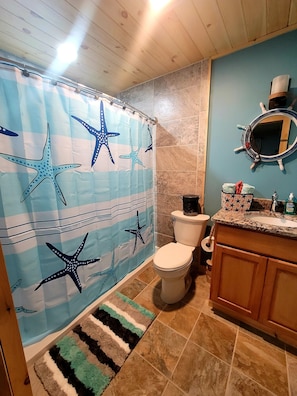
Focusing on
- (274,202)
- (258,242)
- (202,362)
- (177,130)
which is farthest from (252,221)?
(177,130)

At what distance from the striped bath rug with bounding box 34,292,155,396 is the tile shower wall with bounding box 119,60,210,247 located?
1.05 metres

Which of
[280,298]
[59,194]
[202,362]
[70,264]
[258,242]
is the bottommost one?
[202,362]

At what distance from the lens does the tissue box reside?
1.39m

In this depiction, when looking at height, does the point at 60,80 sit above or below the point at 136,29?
below

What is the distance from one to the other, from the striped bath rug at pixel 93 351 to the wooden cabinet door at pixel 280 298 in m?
0.87

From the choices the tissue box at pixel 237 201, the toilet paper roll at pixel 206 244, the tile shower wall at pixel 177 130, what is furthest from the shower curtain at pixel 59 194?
the tissue box at pixel 237 201

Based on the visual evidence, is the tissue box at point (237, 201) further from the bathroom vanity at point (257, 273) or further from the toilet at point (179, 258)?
the toilet at point (179, 258)

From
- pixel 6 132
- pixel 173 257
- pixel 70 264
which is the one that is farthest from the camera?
pixel 173 257

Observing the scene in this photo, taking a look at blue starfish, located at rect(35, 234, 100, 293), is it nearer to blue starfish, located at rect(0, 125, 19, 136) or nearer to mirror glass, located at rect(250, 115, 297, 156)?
blue starfish, located at rect(0, 125, 19, 136)

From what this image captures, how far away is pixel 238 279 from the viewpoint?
48.4 inches

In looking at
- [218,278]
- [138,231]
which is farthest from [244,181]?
[138,231]

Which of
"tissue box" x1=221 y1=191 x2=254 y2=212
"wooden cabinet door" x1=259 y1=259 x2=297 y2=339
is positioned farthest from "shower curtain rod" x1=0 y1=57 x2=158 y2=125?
"wooden cabinet door" x1=259 y1=259 x2=297 y2=339

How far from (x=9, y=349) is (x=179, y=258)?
1191 mm

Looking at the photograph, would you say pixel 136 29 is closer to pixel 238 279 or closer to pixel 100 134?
pixel 100 134
